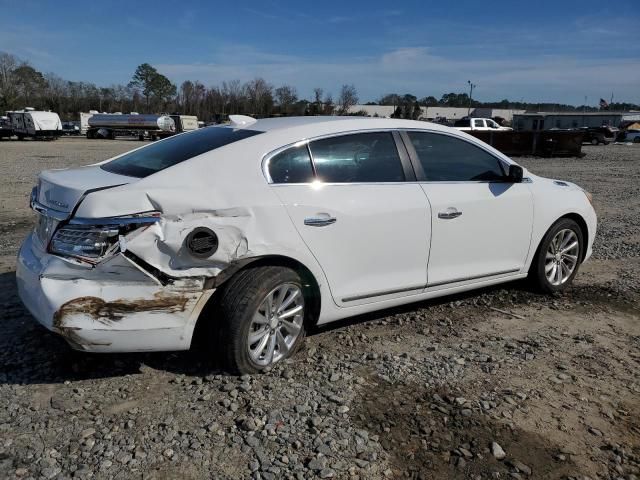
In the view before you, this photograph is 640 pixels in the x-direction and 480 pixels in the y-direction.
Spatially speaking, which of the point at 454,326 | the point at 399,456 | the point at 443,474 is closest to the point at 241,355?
the point at 399,456

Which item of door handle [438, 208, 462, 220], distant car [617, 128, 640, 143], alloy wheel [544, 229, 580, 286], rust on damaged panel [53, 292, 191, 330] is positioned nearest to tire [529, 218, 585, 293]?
alloy wheel [544, 229, 580, 286]

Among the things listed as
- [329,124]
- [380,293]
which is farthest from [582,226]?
[329,124]

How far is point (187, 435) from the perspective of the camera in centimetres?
286

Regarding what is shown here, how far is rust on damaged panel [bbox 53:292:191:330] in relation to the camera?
296 centimetres

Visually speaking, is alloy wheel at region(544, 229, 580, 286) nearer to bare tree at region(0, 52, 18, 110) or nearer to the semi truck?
the semi truck

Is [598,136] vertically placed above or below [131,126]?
above

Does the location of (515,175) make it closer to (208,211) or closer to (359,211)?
(359,211)

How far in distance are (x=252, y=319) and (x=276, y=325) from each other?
0.86ft

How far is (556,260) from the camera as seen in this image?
17.1ft

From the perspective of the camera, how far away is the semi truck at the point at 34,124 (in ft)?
150

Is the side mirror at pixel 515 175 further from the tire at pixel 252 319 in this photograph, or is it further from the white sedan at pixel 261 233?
the tire at pixel 252 319

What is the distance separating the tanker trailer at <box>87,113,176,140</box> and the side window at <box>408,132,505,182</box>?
54241mm

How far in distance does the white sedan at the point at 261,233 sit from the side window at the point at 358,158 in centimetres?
1

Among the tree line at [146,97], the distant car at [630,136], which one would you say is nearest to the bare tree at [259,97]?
the tree line at [146,97]
